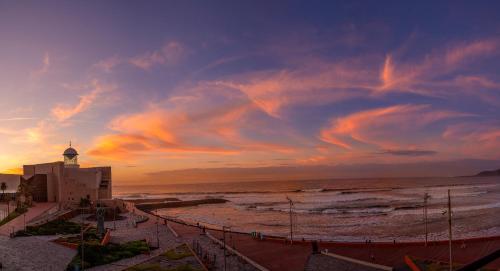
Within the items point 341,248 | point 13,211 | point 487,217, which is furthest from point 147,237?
point 487,217

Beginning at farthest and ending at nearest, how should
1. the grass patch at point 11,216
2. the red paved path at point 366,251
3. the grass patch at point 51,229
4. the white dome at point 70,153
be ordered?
the white dome at point 70,153, the grass patch at point 11,216, the grass patch at point 51,229, the red paved path at point 366,251

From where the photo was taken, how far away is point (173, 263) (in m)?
25.9

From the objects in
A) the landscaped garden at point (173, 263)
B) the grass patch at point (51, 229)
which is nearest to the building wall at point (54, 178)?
the grass patch at point (51, 229)

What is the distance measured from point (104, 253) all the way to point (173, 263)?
5562 millimetres

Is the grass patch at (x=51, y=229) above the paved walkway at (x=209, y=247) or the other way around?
above

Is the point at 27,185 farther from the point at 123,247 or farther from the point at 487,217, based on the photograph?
the point at 487,217

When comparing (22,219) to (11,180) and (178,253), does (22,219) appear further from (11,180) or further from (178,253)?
(11,180)

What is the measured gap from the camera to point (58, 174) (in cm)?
5997

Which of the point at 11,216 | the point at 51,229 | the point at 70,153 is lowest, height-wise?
the point at 51,229

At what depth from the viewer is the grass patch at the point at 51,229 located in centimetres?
3478

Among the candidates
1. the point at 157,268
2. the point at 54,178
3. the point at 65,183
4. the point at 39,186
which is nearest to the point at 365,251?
the point at 157,268

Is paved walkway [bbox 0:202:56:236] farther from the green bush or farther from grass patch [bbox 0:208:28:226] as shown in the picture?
the green bush

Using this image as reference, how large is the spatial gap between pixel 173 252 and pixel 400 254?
16.2 metres

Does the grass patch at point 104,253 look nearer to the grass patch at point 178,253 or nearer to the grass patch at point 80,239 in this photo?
the grass patch at point 178,253
